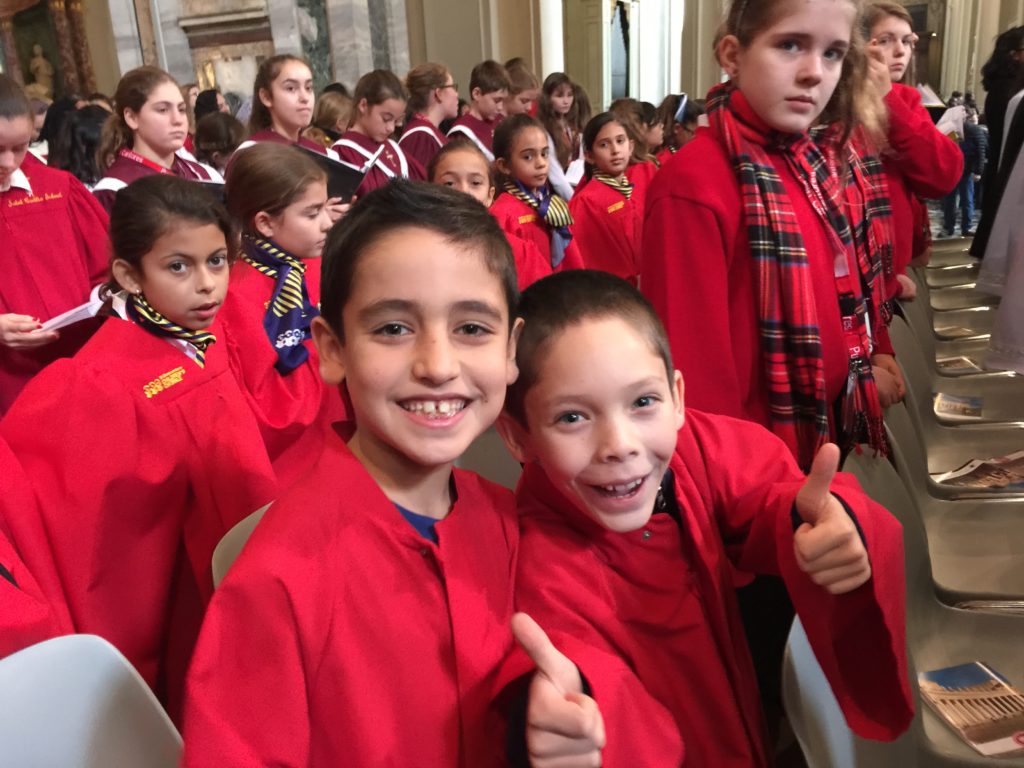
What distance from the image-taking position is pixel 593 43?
11945 millimetres

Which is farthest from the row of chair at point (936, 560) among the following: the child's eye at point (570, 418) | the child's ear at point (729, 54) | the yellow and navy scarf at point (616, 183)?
the yellow and navy scarf at point (616, 183)

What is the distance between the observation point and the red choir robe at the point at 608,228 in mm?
4418

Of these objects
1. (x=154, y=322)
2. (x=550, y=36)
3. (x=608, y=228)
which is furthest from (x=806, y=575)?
(x=550, y=36)

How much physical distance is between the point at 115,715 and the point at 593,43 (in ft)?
40.4

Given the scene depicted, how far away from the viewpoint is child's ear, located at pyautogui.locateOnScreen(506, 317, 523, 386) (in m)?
1.07

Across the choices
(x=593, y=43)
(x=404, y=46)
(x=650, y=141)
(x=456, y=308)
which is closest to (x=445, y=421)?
(x=456, y=308)

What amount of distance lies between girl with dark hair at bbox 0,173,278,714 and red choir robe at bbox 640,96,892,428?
101 cm

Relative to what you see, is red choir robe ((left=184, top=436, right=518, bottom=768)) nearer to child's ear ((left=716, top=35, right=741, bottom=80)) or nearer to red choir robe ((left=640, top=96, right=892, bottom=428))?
red choir robe ((left=640, top=96, right=892, bottom=428))

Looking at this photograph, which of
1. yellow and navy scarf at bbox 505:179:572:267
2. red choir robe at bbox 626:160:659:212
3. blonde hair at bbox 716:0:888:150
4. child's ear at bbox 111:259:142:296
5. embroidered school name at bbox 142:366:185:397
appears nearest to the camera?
blonde hair at bbox 716:0:888:150

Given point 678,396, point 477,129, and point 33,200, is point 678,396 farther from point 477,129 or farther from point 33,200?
point 477,129

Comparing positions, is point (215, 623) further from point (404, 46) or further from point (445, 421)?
point (404, 46)

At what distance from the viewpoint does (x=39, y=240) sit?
9.88 ft

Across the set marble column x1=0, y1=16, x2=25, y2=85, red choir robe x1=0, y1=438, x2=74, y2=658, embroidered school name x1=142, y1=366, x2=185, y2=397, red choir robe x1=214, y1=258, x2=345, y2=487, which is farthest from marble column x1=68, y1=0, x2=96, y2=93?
red choir robe x1=0, y1=438, x2=74, y2=658

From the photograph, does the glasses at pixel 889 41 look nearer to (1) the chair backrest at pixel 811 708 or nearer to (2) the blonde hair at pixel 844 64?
(2) the blonde hair at pixel 844 64
